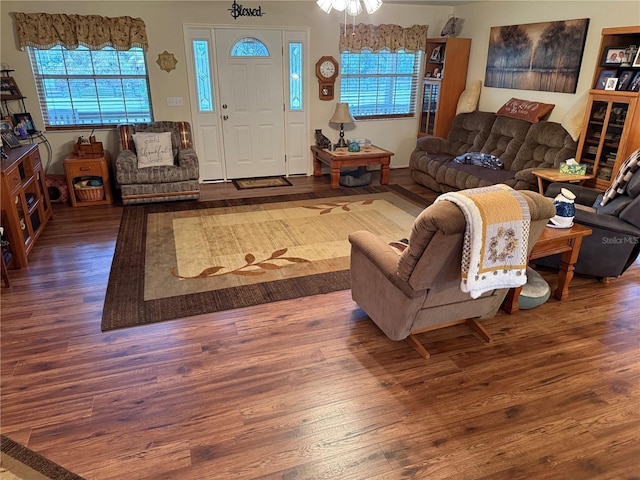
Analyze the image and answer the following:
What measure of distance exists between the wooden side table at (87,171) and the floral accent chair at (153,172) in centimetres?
15

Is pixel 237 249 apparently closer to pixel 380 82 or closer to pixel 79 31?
pixel 79 31

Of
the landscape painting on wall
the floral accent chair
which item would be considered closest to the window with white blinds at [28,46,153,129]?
the floral accent chair

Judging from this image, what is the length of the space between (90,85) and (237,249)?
126 inches

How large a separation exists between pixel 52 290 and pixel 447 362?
2875mm

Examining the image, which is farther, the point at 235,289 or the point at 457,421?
the point at 235,289

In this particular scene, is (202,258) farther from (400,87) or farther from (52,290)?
(400,87)

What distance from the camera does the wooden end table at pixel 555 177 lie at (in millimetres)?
4293

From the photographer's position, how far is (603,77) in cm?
420

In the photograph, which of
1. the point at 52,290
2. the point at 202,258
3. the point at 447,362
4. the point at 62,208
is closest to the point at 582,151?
the point at 447,362

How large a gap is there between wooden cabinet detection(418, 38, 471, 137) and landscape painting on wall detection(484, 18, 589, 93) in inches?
17.3

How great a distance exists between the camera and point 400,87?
22.4ft

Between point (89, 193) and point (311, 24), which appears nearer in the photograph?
point (89, 193)

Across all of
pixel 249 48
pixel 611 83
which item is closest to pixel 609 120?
pixel 611 83

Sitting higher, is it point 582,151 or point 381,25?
point 381,25
